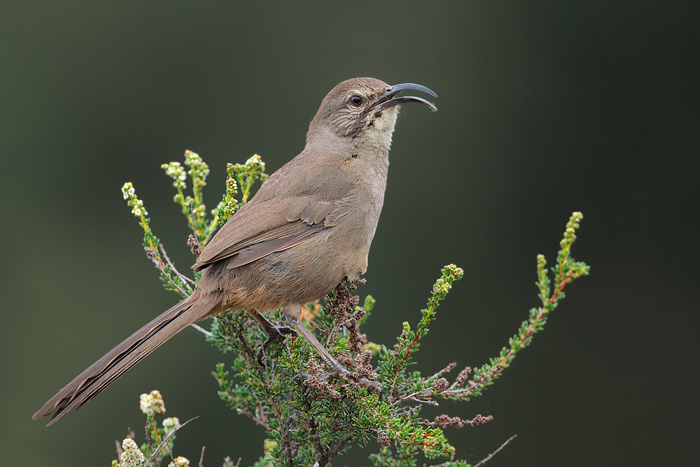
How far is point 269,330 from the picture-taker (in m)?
3.74

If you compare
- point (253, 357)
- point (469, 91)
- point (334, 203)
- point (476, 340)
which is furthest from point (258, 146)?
point (253, 357)

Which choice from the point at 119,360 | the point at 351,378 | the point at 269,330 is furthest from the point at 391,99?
the point at 119,360

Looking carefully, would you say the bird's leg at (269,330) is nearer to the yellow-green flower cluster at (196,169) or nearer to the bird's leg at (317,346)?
the bird's leg at (317,346)

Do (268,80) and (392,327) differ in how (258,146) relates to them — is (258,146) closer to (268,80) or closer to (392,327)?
(268,80)

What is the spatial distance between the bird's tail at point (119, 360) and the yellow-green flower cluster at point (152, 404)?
14cm

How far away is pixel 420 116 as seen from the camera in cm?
723

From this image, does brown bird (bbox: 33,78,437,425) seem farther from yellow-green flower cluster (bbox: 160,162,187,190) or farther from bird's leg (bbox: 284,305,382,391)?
yellow-green flower cluster (bbox: 160,162,187,190)

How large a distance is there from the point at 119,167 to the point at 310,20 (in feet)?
7.43

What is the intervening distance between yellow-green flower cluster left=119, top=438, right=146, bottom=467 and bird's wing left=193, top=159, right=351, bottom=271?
0.85 m

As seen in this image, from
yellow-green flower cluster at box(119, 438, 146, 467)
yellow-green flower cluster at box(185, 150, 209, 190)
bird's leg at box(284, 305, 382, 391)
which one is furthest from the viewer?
yellow-green flower cluster at box(185, 150, 209, 190)

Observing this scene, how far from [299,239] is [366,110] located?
2.91 feet

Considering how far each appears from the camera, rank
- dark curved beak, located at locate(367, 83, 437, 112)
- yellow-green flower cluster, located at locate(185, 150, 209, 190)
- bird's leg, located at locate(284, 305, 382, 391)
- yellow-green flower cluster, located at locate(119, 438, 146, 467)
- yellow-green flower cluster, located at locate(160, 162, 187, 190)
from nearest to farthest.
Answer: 1. yellow-green flower cluster, located at locate(119, 438, 146, 467)
2. bird's leg, located at locate(284, 305, 382, 391)
3. yellow-green flower cluster, located at locate(160, 162, 187, 190)
4. yellow-green flower cluster, located at locate(185, 150, 209, 190)
5. dark curved beak, located at locate(367, 83, 437, 112)

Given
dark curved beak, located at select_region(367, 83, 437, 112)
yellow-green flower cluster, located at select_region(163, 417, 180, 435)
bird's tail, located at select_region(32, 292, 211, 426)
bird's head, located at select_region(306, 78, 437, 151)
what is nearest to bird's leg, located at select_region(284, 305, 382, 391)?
bird's tail, located at select_region(32, 292, 211, 426)

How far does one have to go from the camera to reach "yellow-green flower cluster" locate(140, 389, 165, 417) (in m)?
3.26
